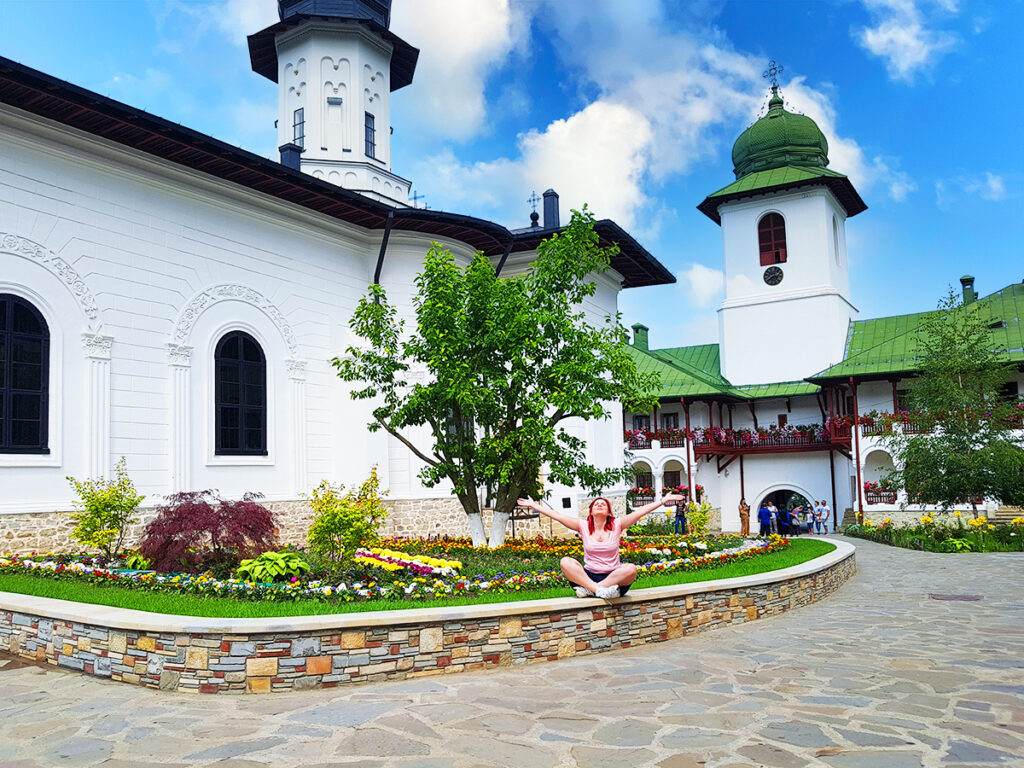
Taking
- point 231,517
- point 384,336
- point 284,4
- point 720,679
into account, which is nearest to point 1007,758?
point 720,679

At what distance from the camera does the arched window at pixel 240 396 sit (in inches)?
567

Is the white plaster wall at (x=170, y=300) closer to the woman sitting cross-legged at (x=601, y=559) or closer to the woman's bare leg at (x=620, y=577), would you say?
the woman sitting cross-legged at (x=601, y=559)

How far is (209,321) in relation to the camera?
1420 cm

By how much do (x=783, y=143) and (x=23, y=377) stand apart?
108 ft

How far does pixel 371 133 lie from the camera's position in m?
21.9

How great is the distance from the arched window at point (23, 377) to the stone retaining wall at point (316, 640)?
467cm

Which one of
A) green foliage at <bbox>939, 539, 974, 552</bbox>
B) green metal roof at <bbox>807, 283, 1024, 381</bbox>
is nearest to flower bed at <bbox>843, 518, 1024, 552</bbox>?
green foliage at <bbox>939, 539, 974, 552</bbox>

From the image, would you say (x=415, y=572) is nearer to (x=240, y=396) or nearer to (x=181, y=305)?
(x=240, y=396)

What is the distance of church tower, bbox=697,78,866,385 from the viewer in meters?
34.8

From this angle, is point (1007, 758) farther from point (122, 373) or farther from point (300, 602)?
point (122, 373)

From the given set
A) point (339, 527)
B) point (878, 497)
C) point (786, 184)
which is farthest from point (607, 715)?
point (786, 184)

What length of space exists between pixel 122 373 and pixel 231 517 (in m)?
4.11

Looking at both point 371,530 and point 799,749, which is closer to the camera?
point 799,749

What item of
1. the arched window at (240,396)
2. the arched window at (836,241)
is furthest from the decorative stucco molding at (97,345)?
the arched window at (836,241)
